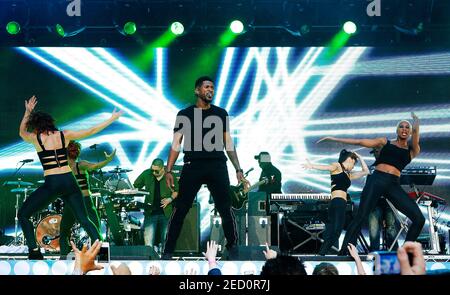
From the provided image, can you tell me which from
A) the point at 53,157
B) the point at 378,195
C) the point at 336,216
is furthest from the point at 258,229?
the point at 53,157

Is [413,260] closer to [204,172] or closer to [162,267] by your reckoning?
[162,267]

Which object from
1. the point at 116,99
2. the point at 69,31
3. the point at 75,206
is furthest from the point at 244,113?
the point at 75,206

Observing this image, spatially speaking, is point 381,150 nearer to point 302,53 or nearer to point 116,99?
point 302,53

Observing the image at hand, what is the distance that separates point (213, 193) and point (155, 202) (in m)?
3.27

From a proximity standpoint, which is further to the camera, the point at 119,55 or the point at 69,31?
the point at 119,55

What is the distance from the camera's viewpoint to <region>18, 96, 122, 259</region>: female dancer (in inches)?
309

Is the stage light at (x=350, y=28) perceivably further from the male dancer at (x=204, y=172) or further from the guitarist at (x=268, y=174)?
the male dancer at (x=204, y=172)

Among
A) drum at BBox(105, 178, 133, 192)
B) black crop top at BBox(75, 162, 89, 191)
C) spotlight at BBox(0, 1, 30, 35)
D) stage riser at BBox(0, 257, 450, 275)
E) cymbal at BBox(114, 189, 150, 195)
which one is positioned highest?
spotlight at BBox(0, 1, 30, 35)

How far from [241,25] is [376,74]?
268cm

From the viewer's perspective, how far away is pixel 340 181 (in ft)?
32.2

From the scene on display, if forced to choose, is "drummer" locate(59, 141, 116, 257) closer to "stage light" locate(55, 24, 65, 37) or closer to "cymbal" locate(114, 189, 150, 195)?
"cymbal" locate(114, 189, 150, 195)

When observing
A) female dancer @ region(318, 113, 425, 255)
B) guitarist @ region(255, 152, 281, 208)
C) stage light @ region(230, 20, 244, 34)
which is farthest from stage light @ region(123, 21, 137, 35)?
female dancer @ region(318, 113, 425, 255)

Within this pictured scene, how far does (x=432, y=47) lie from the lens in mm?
12805

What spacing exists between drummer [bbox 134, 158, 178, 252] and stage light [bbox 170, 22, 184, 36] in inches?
94.6
